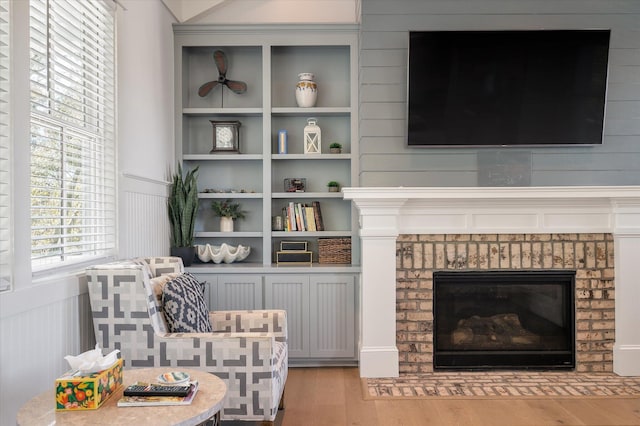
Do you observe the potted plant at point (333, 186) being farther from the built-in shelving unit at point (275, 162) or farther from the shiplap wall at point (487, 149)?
the shiplap wall at point (487, 149)

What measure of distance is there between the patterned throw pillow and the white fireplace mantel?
1274 mm

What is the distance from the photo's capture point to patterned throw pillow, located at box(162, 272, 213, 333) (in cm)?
246

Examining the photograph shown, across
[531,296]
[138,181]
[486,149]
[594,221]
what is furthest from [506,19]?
[138,181]

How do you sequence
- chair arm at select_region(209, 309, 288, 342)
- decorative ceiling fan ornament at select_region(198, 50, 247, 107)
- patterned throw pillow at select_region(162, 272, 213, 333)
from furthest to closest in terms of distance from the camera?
decorative ceiling fan ornament at select_region(198, 50, 247, 107), chair arm at select_region(209, 309, 288, 342), patterned throw pillow at select_region(162, 272, 213, 333)

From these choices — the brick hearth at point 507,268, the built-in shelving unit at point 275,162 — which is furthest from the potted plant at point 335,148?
the brick hearth at point 507,268

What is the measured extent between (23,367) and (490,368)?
292cm

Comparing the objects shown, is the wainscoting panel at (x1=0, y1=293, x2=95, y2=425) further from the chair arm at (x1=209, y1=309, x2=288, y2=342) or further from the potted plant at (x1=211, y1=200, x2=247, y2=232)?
the potted plant at (x1=211, y1=200, x2=247, y2=232)

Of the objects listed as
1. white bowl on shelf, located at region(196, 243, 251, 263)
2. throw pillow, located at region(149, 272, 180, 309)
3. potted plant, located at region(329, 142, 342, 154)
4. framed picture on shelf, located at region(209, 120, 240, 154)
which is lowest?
throw pillow, located at region(149, 272, 180, 309)

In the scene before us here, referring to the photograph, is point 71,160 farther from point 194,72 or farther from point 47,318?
point 194,72

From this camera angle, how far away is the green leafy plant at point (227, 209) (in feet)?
13.3

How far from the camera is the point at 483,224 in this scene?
3.53 m

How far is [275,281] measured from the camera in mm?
3711

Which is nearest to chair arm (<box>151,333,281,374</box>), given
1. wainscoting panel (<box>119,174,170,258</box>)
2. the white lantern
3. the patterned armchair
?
the patterned armchair

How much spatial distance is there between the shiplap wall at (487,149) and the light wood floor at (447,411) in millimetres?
1459
